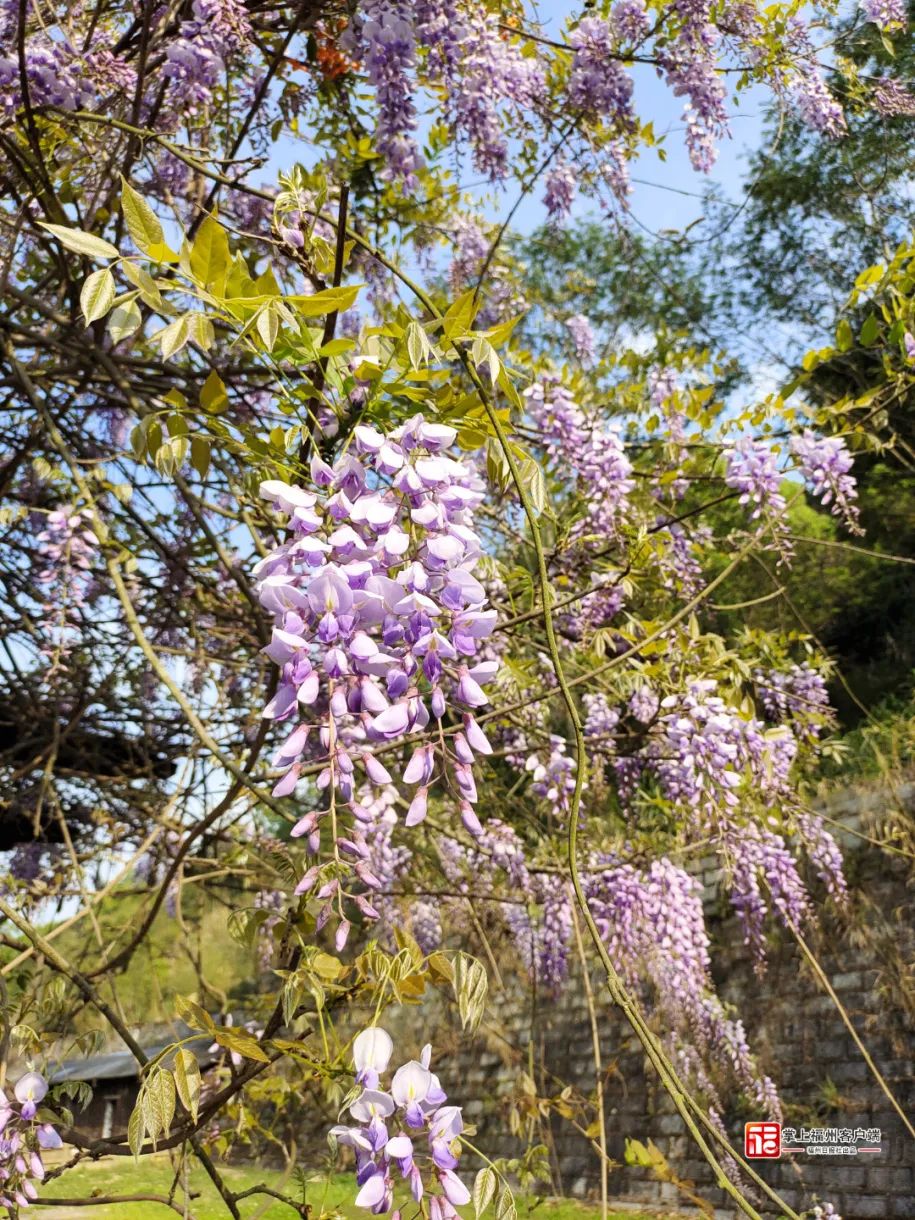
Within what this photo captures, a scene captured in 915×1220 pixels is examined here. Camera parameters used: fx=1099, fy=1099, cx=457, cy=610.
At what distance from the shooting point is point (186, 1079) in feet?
3.20

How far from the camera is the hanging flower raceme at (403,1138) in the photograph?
0.84 meters

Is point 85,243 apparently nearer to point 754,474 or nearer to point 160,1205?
point 754,474

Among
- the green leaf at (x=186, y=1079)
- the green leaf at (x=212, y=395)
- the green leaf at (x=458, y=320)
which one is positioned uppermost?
the green leaf at (x=458, y=320)

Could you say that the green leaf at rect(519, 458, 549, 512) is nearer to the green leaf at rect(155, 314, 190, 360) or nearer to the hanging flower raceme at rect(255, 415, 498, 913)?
the hanging flower raceme at rect(255, 415, 498, 913)

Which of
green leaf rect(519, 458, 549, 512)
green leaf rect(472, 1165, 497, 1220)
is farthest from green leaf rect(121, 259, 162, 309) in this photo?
green leaf rect(472, 1165, 497, 1220)

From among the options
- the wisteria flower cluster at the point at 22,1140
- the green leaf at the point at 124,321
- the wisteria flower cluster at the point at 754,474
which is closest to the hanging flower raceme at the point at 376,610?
the green leaf at the point at 124,321

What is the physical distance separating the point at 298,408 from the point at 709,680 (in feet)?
4.74

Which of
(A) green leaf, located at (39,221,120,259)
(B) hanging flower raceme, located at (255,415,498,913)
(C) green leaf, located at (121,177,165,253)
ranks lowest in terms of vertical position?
(B) hanging flower raceme, located at (255,415,498,913)

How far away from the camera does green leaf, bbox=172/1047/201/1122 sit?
3.15 ft

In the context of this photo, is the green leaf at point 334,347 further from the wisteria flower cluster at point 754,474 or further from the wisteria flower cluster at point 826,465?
the wisteria flower cluster at point 826,465

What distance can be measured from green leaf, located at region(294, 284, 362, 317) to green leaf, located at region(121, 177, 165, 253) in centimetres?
12

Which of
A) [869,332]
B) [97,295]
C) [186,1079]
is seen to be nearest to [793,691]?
[869,332]

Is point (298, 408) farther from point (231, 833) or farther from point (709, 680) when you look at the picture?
point (231, 833)

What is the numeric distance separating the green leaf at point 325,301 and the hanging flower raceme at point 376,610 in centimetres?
11
